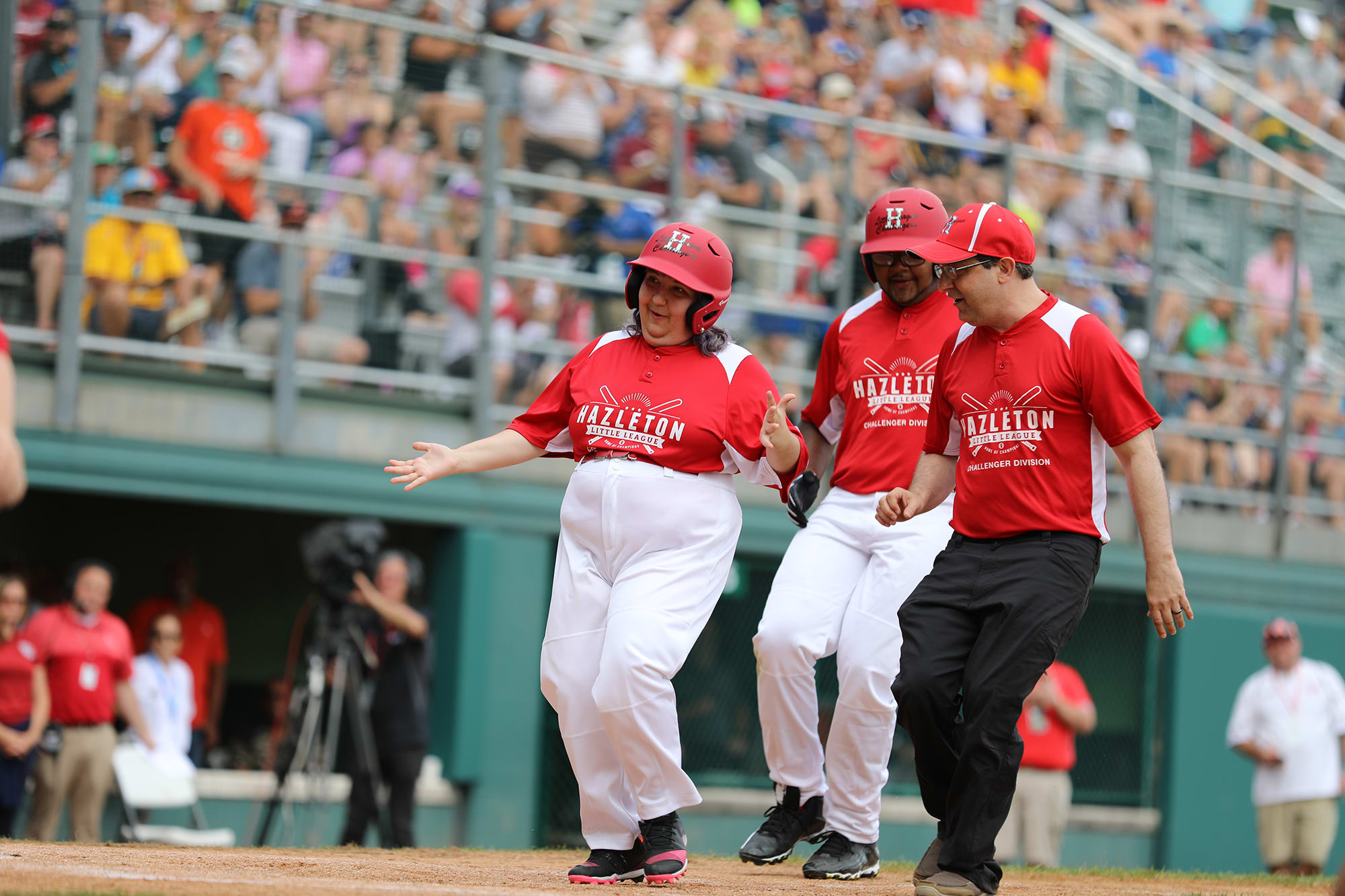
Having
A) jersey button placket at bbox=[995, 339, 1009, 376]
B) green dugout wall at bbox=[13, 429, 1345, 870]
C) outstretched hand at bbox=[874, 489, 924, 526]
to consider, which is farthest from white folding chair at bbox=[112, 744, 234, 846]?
jersey button placket at bbox=[995, 339, 1009, 376]

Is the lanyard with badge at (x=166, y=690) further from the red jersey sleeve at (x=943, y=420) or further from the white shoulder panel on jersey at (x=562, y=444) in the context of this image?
the red jersey sleeve at (x=943, y=420)

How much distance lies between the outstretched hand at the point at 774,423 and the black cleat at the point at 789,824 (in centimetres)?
142

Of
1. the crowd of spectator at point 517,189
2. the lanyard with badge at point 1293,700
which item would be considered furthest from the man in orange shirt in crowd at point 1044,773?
the crowd of spectator at point 517,189

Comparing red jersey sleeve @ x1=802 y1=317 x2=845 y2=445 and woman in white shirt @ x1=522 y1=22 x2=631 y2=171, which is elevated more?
woman in white shirt @ x1=522 y1=22 x2=631 y2=171

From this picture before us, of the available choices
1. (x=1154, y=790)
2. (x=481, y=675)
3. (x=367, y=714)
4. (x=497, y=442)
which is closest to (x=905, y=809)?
(x=1154, y=790)

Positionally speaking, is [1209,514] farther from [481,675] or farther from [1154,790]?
[481,675]

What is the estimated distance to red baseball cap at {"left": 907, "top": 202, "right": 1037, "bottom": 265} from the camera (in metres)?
5.09

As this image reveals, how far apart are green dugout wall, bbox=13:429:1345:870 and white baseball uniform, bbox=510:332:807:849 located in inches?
206

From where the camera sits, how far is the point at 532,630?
35.8ft

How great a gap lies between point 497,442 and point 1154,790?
346 inches

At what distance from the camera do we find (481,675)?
35.2 feet

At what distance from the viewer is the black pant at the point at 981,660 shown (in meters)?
4.92

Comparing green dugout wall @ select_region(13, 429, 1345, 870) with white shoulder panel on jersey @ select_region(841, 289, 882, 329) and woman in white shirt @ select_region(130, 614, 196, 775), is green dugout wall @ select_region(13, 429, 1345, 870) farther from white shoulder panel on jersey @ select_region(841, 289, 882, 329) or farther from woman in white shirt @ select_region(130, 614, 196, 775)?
white shoulder panel on jersey @ select_region(841, 289, 882, 329)

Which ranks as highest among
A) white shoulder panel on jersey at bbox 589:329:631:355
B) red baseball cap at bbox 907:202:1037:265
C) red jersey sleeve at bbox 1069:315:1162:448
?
red baseball cap at bbox 907:202:1037:265
